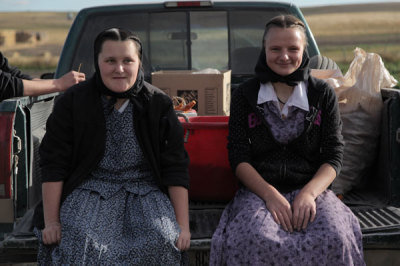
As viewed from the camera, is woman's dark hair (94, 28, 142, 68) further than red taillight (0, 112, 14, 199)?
Yes

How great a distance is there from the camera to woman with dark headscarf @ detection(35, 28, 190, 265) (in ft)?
8.67

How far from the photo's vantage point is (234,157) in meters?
2.88

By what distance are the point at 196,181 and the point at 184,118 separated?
413mm

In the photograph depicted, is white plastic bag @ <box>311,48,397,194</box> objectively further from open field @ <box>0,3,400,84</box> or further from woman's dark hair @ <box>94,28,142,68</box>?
open field @ <box>0,3,400,84</box>

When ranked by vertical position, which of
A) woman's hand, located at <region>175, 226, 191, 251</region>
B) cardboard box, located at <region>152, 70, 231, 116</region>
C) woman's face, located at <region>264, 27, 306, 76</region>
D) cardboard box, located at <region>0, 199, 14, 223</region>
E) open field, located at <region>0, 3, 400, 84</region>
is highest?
open field, located at <region>0, 3, 400, 84</region>

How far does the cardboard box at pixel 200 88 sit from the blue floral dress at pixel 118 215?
1020 mm

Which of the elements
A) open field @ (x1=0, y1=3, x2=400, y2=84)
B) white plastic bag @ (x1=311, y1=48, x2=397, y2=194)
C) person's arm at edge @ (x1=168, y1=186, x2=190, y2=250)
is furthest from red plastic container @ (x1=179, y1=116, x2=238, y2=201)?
open field @ (x1=0, y1=3, x2=400, y2=84)

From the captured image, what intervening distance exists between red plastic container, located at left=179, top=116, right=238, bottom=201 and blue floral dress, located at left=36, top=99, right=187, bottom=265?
0.34 m

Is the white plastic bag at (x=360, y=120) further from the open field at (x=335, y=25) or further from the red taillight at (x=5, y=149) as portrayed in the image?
the open field at (x=335, y=25)

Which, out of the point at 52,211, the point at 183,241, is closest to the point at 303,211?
the point at 183,241

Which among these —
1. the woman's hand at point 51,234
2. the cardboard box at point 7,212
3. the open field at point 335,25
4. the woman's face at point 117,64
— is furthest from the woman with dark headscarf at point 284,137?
the open field at point 335,25

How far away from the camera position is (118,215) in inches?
105

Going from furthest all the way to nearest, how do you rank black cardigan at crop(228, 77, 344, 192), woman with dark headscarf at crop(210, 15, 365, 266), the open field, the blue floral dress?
the open field, black cardigan at crop(228, 77, 344, 192), woman with dark headscarf at crop(210, 15, 365, 266), the blue floral dress

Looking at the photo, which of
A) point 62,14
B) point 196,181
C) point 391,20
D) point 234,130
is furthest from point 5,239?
point 62,14
